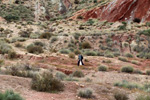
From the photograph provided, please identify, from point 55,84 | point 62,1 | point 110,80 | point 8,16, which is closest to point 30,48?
point 110,80

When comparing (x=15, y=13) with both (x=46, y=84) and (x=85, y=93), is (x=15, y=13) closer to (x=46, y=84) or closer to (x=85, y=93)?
(x=46, y=84)

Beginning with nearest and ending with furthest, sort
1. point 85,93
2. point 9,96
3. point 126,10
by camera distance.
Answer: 1. point 9,96
2. point 85,93
3. point 126,10

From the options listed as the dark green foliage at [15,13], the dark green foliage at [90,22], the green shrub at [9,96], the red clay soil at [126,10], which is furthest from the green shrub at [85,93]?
the dark green foliage at [15,13]

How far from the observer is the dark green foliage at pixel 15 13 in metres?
46.2

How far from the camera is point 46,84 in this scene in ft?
24.0

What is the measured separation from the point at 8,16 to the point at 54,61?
35.2 m

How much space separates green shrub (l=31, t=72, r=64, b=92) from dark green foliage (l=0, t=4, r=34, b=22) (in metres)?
40.7

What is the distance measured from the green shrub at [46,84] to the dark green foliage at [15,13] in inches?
1603

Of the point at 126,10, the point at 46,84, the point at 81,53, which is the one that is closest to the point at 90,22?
the point at 126,10

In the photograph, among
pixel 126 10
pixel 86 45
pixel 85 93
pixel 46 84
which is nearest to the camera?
pixel 85 93

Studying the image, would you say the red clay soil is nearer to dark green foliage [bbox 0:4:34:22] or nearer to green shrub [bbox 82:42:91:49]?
green shrub [bbox 82:42:91:49]

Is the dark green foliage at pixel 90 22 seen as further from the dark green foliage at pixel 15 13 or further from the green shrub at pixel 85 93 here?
the green shrub at pixel 85 93

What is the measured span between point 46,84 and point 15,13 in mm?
46064

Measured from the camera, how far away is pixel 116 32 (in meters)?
28.4
